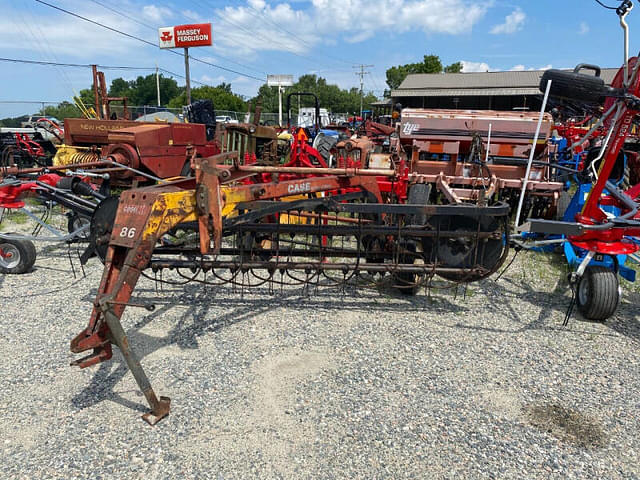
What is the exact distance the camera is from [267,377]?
339cm

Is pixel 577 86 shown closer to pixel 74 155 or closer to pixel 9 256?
pixel 9 256

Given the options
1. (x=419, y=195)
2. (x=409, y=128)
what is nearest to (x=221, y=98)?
(x=409, y=128)

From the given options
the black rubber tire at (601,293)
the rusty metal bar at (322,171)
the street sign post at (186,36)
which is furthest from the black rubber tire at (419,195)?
the street sign post at (186,36)

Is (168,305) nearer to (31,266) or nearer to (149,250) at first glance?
(149,250)

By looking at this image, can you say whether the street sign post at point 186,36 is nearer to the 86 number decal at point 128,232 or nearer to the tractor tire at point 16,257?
the tractor tire at point 16,257

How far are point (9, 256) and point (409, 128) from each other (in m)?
7.02

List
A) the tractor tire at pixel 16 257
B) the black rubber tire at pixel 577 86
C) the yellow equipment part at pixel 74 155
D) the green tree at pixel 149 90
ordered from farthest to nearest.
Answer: the green tree at pixel 149 90 → the yellow equipment part at pixel 74 155 → the tractor tire at pixel 16 257 → the black rubber tire at pixel 577 86

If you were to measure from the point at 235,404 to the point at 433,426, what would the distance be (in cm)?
134

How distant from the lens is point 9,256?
5.57 m

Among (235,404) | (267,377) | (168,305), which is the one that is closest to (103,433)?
(235,404)

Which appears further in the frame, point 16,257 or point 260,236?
point 16,257

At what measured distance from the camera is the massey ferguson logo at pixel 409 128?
8.82m

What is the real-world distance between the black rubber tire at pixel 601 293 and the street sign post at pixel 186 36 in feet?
102

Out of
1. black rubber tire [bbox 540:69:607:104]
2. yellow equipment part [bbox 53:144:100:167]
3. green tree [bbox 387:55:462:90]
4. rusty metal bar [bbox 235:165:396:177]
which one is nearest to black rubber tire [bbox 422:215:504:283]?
rusty metal bar [bbox 235:165:396:177]
